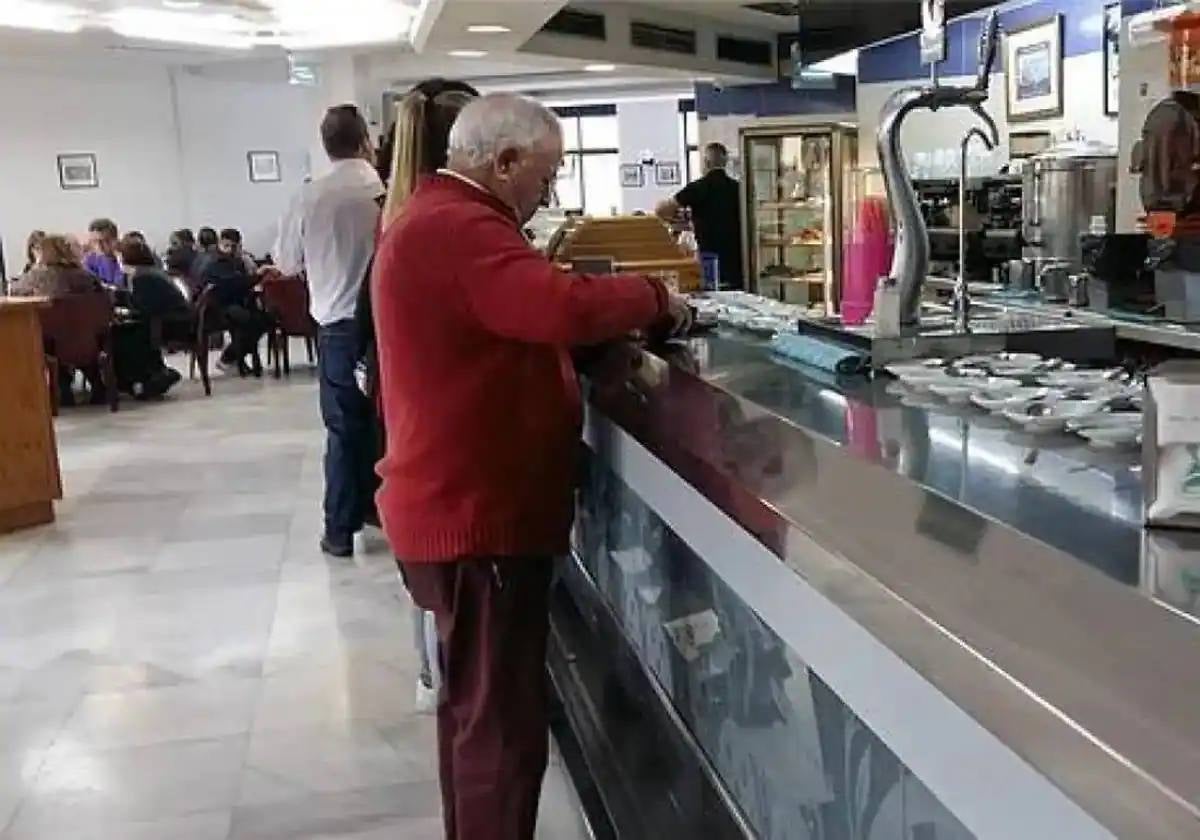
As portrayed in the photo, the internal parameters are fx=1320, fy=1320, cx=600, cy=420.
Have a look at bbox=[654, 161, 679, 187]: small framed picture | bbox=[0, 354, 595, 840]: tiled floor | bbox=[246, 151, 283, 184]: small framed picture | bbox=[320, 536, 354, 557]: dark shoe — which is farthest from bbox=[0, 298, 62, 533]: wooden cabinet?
bbox=[654, 161, 679, 187]: small framed picture

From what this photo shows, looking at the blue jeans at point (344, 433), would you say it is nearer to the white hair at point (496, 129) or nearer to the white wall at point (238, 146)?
the white hair at point (496, 129)

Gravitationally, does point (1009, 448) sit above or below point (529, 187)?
below

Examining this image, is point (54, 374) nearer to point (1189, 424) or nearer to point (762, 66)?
point (762, 66)

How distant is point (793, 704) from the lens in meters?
2.01

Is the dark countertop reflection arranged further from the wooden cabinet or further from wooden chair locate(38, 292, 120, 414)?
wooden chair locate(38, 292, 120, 414)

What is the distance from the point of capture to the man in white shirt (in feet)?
16.3

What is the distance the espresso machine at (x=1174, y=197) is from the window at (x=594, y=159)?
665 inches

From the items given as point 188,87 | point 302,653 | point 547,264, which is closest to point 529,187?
point 547,264

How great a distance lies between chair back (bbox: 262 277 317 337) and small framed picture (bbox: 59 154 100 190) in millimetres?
5465

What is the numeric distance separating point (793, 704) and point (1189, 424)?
880 mm

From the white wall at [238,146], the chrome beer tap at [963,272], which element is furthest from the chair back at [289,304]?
the chrome beer tap at [963,272]

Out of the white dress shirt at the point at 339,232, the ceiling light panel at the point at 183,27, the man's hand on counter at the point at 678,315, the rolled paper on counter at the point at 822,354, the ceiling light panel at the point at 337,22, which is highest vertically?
the ceiling light panel at the point at 183,27

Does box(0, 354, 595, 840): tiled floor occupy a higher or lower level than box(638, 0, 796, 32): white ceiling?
lower

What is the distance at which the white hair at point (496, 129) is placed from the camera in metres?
2.31
